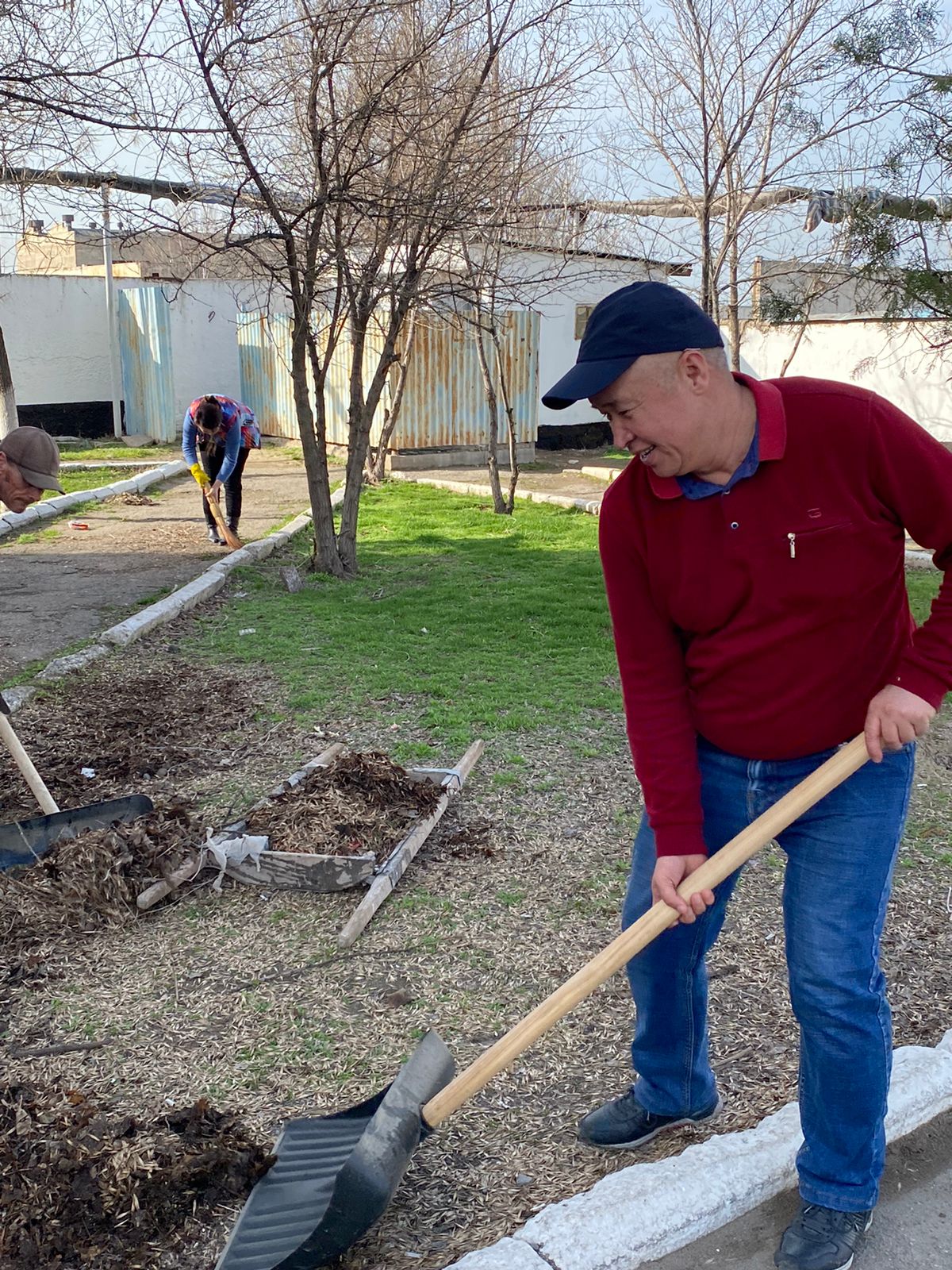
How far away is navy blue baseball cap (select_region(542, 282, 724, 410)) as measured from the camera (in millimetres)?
2092

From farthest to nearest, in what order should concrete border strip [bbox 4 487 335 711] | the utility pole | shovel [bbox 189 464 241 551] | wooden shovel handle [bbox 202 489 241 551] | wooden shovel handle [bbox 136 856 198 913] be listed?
the utility pole → wooden shovel handle [bbox 202 489 241 551] → shovel [bbox 189 464 241 551] → concrete border strip [bbox 4 487 335 711] → wooden shovel handle [bbox 136 856 198 913]

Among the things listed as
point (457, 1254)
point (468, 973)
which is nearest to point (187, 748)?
point (468, 973)

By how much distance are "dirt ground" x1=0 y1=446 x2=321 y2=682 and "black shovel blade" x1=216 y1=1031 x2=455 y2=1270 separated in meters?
5.07

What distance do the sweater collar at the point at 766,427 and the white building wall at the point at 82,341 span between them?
20359 millimetres

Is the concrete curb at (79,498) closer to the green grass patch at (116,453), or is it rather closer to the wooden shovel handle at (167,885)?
the green grass patch at (116,453)

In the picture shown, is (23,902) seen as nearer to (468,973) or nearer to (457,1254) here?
(468,973)

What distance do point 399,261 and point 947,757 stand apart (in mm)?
7211

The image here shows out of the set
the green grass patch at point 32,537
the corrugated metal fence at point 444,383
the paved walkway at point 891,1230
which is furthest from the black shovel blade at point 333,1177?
the corrugated metal fence at point 444,383

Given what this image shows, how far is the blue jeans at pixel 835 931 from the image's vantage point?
2.23 metres

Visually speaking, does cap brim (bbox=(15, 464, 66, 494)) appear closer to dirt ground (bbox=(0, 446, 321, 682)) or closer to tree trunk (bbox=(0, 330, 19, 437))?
dirt ground (bbox=(0, 446, 321, 682))

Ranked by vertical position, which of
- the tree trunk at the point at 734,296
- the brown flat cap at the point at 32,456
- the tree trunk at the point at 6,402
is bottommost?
the brown flat cap at the point at 32,456

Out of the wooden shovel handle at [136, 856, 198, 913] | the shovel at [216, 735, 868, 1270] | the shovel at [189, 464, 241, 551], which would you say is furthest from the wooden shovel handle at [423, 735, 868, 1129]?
the shovel at [189, 464, 241, 551]

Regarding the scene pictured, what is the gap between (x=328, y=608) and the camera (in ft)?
28.4

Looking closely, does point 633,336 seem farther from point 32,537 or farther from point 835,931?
point 32,537
